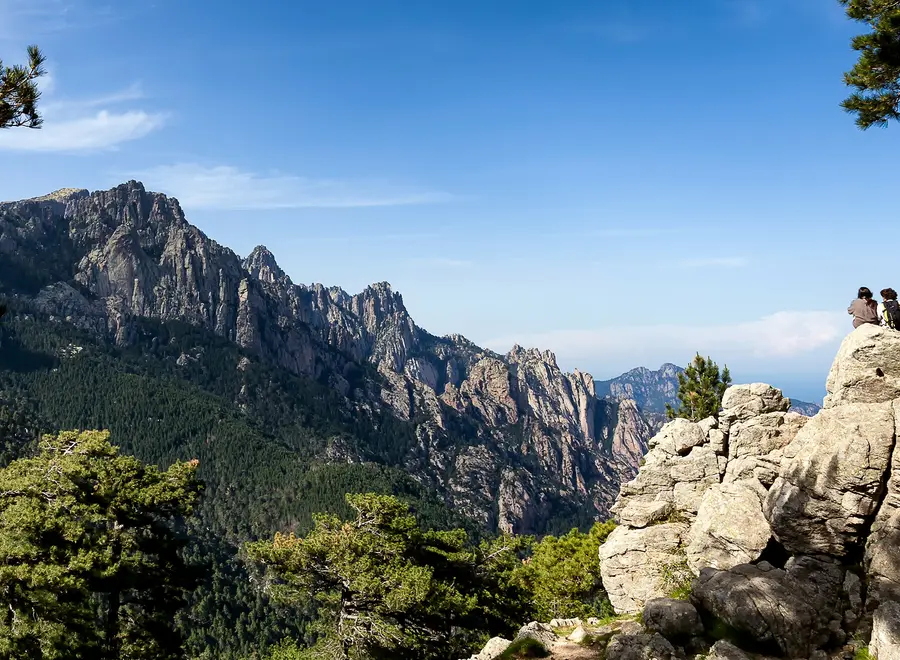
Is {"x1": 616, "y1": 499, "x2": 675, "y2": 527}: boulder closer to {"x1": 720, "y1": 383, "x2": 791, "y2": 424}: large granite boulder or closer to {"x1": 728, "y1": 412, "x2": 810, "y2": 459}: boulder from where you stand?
{"x1": 728, "y1": 412, "x2": 810, "y2": 459}: boulder

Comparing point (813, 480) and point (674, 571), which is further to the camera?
point (674, 571)

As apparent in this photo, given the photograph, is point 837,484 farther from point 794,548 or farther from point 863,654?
point 863,654

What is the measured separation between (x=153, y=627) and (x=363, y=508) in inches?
482

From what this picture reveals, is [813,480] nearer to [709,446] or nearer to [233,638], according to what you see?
[709,446]

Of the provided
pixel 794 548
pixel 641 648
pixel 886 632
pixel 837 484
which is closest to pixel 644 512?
pixel 794 548

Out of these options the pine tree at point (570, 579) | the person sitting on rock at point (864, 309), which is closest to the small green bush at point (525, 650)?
the pine tree at point (570, 579)

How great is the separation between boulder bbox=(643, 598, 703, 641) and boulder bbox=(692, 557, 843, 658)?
0.75 metres

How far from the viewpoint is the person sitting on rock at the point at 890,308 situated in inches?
871

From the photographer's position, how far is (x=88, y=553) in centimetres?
2434

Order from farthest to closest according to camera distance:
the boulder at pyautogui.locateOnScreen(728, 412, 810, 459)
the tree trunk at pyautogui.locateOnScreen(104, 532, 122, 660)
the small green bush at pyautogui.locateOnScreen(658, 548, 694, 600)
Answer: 1. the tree trunk at pyautogui.locateOnScreen(104, 532, 122, 660)
2. the boulder at pyautogui.locateOnScreen(728, 412, 810, 459)
3. the small green bush at pyautogui.locateOnScreen(658, 548, 694, 600)

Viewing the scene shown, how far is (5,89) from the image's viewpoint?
13.5 metres

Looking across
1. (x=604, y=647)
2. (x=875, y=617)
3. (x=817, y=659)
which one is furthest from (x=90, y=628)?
(x=875, y=617)

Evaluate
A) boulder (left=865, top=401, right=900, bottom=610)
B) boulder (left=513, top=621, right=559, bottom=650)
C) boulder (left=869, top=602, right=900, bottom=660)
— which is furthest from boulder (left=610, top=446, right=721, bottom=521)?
boulder (left=869, top=602, right=900, bottom=660)

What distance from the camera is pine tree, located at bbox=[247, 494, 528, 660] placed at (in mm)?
27094
